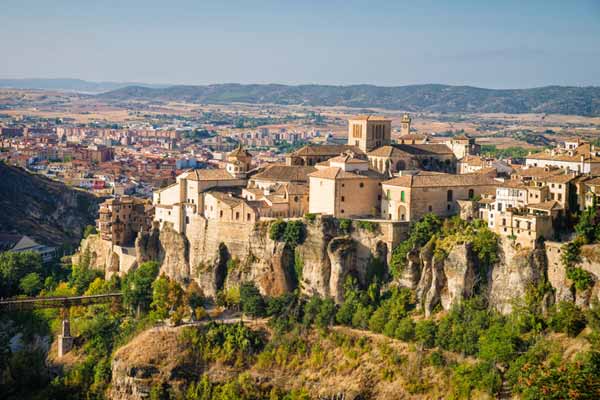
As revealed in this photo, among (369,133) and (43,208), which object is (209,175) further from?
(43,208)

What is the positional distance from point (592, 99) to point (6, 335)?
516ft

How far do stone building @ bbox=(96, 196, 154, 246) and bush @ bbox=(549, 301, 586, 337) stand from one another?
73.0 feet

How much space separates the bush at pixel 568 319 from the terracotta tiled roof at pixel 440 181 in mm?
8606

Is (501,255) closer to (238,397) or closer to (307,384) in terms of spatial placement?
(307,384)

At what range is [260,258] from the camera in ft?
142

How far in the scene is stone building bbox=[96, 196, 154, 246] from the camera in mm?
50250

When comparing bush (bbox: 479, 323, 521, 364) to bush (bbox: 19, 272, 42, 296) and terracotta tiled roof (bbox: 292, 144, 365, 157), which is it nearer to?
terracotta tiled roof (bbox: 292, 144, 365, 157)

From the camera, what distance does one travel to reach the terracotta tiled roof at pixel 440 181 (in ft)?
137

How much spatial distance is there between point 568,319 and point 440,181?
9756mm

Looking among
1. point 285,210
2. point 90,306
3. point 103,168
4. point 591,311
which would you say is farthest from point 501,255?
point 103,168

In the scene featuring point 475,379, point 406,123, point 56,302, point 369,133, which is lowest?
point 56,302

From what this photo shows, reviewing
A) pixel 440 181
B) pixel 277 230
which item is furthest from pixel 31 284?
pixel 440 181

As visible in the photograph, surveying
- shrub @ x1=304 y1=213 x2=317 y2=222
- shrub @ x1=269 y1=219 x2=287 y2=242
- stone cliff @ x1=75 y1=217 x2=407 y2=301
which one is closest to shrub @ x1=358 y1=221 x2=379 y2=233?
stone cliff @ x1=75 y1=217 x2=407 y2=301

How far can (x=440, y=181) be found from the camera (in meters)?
42.4
